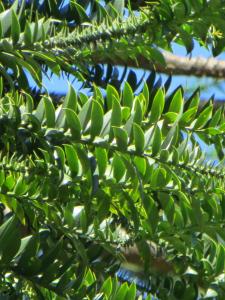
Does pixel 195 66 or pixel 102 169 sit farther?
pixel 195 66

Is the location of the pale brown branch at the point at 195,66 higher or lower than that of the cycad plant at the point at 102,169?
lower

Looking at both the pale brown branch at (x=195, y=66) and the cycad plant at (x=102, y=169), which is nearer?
the cycad plant at (x=102, y=169)

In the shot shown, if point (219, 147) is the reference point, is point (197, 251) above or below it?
below

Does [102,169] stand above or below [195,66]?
above

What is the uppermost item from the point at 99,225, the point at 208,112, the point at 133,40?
the point at 133,40

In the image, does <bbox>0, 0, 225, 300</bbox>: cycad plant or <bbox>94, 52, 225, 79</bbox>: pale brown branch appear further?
<bbox>94, 52, 225, 79</bbox>: pale brown branch

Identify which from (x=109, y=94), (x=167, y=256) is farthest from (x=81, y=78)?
(x=167, y=256)

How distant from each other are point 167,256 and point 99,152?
27 cm

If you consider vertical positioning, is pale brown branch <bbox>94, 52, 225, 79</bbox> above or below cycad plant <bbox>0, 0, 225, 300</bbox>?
below

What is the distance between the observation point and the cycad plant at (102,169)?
1.20 meters

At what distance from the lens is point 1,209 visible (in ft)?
4.72

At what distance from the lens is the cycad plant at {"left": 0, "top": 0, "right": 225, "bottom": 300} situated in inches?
47.2

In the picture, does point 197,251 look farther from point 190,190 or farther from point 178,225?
point 190,190

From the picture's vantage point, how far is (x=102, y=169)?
122 cm
